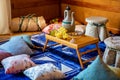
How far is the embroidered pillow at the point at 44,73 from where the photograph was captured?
2330 millimetres

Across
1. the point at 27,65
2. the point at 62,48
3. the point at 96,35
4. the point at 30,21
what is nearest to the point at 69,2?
the point at 30,21

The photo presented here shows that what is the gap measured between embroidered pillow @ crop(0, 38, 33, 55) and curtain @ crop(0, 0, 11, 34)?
3.04ft

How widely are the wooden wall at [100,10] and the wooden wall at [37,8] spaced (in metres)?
0.40

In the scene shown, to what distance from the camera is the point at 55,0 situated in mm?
4875

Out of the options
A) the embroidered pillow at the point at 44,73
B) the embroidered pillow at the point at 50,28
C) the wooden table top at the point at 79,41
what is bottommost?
the embroidered pillow at the point at 44,73

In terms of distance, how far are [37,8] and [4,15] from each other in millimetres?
917

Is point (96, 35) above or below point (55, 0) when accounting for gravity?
below

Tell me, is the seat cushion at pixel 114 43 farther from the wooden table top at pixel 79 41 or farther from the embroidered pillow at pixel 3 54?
the embroidered pillow at pixel 3 54

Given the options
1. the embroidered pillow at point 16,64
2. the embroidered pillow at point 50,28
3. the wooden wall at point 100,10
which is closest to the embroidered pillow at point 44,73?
the embroidered pillow at point 16,64

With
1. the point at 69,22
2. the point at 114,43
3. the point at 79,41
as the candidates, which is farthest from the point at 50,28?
the point at 114,43

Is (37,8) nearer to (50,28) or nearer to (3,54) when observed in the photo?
(50,28)

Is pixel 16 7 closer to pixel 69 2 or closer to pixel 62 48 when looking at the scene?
pixel 69 2

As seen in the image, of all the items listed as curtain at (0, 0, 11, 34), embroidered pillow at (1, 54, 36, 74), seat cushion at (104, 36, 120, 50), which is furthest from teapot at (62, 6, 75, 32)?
curtain at (0, 0, 11, 34)

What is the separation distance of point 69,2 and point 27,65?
8.23 feet
